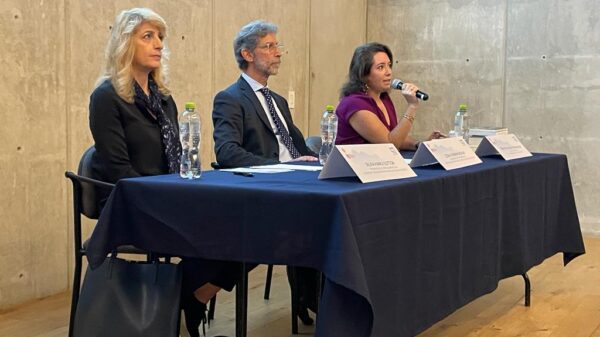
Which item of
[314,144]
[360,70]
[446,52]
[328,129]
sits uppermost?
[446,52]

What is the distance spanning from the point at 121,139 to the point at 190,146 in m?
0.41

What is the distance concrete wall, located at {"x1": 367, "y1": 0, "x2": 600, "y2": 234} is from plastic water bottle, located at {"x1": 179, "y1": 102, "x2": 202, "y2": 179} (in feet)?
13.9

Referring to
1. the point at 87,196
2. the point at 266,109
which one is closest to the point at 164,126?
the point at 87,196

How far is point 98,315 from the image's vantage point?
8.13 ft

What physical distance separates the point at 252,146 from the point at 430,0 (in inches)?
148

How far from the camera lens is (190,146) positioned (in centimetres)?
266

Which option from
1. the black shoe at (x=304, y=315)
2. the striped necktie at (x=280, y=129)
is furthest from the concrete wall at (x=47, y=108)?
the black shoe at (x=304, y=315)

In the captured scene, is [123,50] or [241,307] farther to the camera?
[123,50]

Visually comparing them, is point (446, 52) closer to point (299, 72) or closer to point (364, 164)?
point (299, 72)

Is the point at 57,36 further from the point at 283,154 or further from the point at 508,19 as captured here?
the point at 508,19

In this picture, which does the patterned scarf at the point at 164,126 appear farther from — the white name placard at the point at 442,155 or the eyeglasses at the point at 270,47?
the white name placard at the point at 442,155

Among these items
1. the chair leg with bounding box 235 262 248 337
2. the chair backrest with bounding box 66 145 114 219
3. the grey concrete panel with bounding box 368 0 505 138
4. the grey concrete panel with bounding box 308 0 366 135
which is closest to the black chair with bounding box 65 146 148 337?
the chair backrest with bounding box 66 145 114 219

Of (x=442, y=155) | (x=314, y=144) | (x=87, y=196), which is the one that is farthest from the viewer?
(x=314, y=144)

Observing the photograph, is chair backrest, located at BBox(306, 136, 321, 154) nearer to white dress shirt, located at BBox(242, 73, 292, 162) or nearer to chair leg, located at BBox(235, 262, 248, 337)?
white dress shirt, located at BBox(242, 73, 292, 162)
